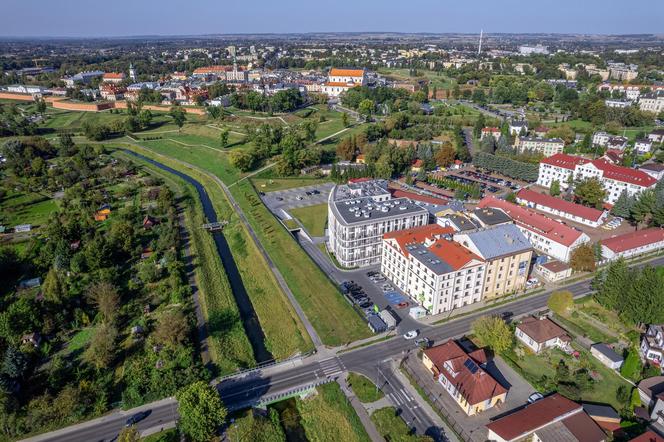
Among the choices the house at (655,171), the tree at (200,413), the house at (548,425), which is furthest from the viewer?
the house at (655,171)

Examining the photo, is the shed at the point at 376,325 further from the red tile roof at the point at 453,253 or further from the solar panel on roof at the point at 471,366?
the red tile roof at the point at 453,253

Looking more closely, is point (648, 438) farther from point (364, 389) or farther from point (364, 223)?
point (364, 223)

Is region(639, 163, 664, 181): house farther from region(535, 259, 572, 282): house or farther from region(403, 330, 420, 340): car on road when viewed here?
region(403, 330, 420, 340): car on road

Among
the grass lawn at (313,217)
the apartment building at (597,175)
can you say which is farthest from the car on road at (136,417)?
the apartment building at (597,175)

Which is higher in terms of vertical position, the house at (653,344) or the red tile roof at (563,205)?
the red tile roof at (563,205)

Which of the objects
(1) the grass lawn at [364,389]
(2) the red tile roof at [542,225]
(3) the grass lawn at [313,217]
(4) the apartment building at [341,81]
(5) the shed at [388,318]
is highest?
(4) the apartment building at [341,81]

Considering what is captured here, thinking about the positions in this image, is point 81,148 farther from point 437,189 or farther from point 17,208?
point 437,189

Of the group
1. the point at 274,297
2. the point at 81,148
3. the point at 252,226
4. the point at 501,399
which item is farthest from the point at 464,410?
the point at 81,148
